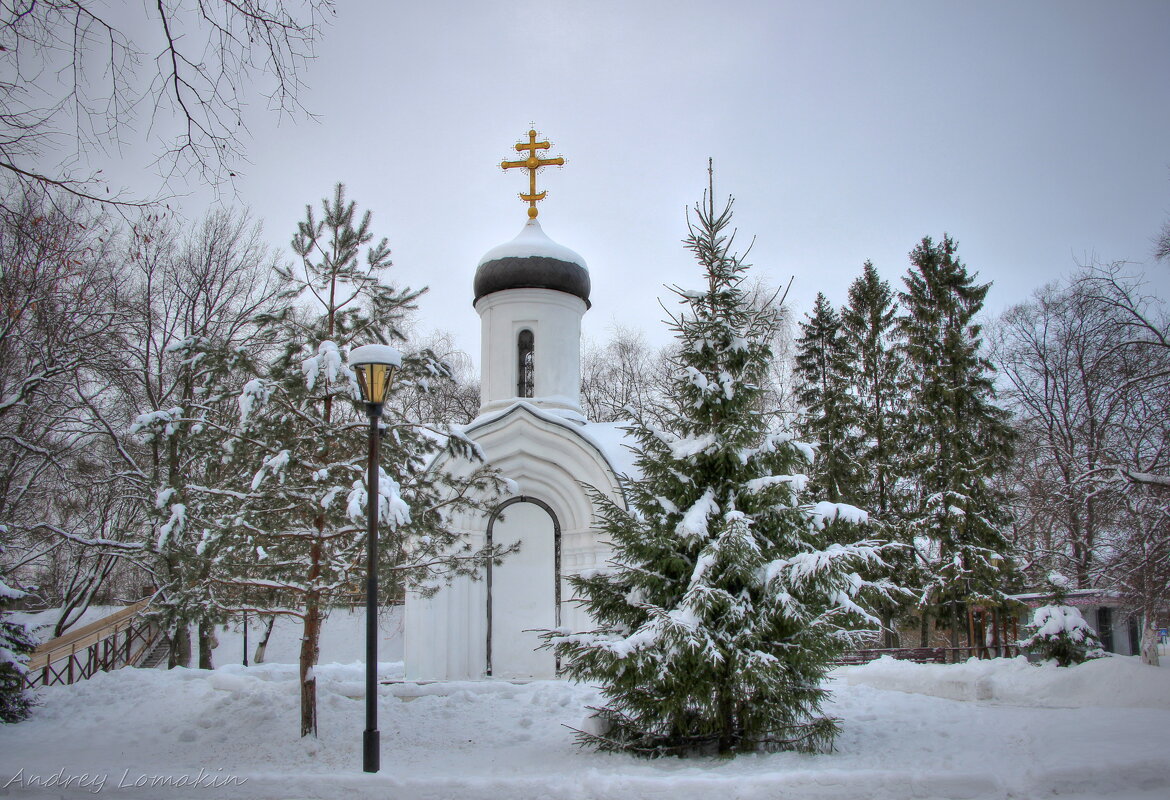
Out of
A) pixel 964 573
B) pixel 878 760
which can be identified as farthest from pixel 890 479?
pixel 878 760

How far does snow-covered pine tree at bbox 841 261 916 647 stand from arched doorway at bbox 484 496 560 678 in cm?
1034

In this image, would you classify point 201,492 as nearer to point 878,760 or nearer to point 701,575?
point 701,575

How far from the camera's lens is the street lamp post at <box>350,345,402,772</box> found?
6504 mm

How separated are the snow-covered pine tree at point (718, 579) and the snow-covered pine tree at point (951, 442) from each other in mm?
11982

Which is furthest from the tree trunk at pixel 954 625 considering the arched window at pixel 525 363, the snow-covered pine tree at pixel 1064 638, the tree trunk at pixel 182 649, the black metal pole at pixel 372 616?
the tree trunk at pixel 182 649

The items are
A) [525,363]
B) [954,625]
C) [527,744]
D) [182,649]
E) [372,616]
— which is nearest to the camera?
[372,616]

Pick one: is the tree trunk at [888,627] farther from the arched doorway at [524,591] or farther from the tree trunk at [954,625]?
the arched doorway at [524,591]

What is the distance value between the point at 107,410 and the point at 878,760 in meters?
14.8

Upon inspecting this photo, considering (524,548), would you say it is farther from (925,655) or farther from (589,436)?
(925,655)

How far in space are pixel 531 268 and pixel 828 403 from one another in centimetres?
1172

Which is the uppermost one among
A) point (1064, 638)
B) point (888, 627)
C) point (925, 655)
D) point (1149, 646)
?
point (1064, 638)

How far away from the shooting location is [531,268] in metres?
14.9

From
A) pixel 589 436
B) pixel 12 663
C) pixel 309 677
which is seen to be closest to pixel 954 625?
pixel 589 436

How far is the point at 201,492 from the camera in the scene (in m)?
8.27
